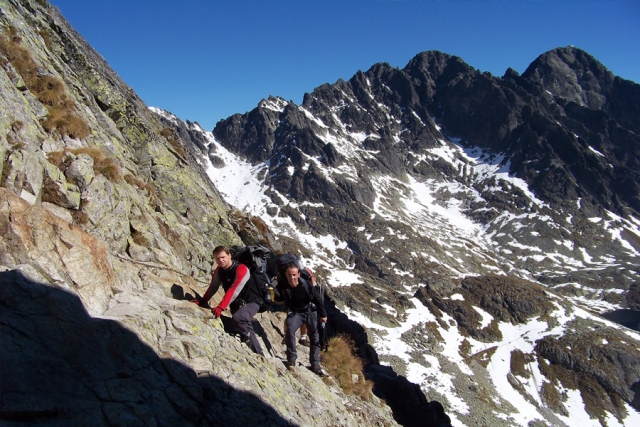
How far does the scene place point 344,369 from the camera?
1301 cm

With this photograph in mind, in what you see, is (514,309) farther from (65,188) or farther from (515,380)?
Result: (65,188)

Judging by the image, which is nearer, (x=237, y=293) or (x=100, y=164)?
(x=237, y=293)

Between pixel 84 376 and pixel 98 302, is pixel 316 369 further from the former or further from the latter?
pixel 84 376

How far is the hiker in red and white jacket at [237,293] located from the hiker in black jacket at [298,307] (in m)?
0.90

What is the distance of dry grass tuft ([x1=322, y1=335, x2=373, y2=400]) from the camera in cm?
1246

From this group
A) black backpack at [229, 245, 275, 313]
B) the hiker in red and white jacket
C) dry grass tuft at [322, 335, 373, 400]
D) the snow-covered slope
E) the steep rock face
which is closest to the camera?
the steep rock face

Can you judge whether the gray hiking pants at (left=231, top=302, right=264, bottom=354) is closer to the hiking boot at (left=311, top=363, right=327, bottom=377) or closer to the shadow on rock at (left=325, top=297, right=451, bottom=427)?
the hiking boot at (left=311, top=363, right=327, bottom=377)

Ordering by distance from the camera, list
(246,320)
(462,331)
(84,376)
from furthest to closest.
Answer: (462,331), (246,320), (84,376)

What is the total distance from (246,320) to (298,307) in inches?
59.8

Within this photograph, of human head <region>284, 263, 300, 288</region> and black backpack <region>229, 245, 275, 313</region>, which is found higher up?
human head <region>284, 263, 300, 288</region>

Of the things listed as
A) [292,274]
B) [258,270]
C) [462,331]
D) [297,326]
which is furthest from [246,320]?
[462,331]

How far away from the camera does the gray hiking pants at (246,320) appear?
873 cm

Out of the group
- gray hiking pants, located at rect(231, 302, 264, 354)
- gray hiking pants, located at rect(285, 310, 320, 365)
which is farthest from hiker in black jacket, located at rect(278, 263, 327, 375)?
gray hiking pants, located at rect(231, 302, 264, 354)

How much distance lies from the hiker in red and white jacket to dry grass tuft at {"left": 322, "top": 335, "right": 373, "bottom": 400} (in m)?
4.52
